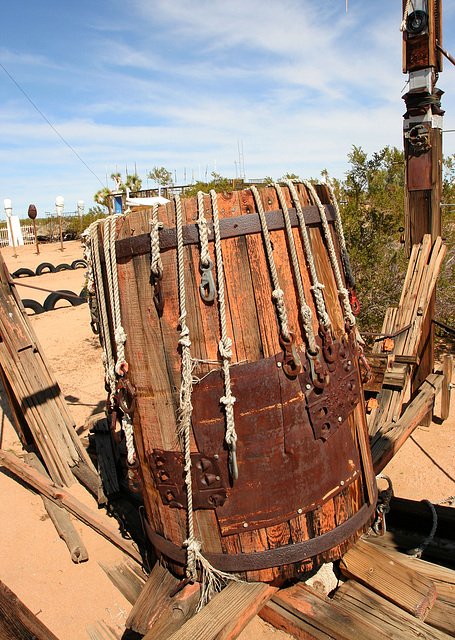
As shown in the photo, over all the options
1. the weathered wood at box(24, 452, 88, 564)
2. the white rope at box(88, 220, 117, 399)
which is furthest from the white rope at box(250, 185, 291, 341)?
the weathered wood at box(24, 452, 88, 564)

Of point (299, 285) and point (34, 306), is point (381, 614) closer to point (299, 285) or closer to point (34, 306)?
point (299, 285)

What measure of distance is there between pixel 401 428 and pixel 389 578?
7.00 ft

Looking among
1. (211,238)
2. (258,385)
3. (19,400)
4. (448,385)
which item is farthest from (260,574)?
(448,385)

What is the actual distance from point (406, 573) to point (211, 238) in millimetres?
1591

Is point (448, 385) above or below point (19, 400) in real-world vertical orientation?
below

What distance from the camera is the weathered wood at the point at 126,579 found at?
2766 mm

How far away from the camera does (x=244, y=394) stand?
5.83 ft

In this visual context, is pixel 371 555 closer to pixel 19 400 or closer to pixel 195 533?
pixel 195 533

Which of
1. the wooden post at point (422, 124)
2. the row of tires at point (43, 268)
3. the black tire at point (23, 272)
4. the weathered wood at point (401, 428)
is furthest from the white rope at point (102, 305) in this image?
the black tire at point (23, 272)

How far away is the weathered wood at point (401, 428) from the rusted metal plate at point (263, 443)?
1.59 metres

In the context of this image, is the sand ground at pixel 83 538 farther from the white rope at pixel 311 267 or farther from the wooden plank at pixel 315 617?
the white rope at pixel 311 267

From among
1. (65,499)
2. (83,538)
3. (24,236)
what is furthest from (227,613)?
(24,236)

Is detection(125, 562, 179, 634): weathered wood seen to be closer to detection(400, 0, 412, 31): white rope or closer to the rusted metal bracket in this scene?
the rusted metal bracket

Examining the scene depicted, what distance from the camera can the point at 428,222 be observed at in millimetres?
4902
